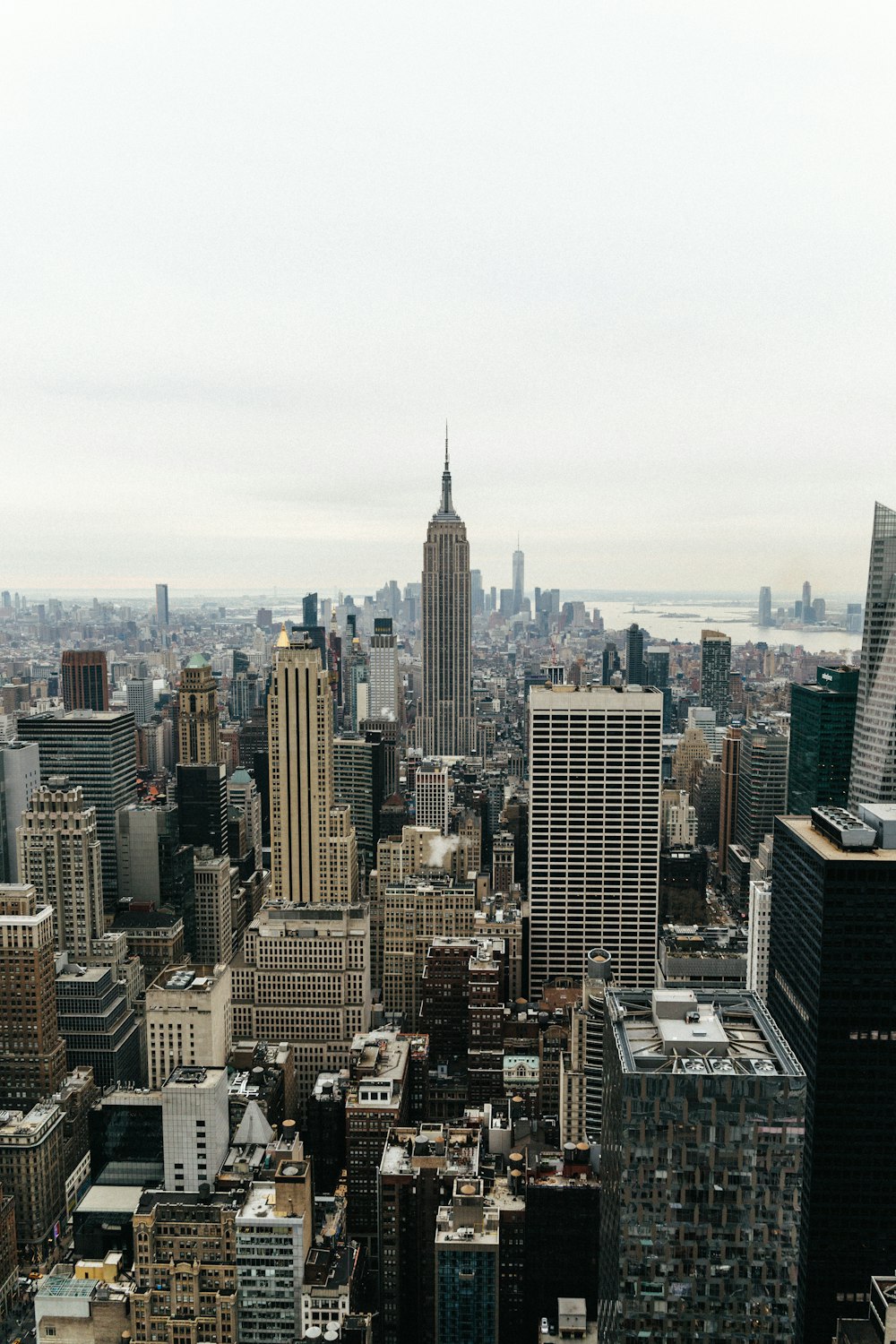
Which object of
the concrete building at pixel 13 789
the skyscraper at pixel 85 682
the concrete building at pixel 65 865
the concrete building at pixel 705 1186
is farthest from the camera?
the skyscraper at pixel 85 682

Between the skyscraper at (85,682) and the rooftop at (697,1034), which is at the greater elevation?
the skyscraper at (85,682)

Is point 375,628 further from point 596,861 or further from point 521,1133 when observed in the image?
point 521,1133

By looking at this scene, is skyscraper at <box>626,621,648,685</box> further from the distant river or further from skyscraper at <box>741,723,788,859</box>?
skyscraper at <box>741,723,788,859</box>

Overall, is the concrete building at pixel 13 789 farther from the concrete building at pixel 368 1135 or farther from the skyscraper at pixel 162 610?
the concrete building at pixel 368 1135

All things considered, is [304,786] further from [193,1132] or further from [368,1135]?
[193,1132]

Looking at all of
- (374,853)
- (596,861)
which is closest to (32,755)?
(374,853)

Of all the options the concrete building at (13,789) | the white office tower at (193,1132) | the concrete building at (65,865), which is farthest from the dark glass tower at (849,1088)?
the concrete building at (13,789)

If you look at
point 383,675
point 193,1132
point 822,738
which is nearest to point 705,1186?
point 193,1132

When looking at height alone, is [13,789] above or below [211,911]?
above
